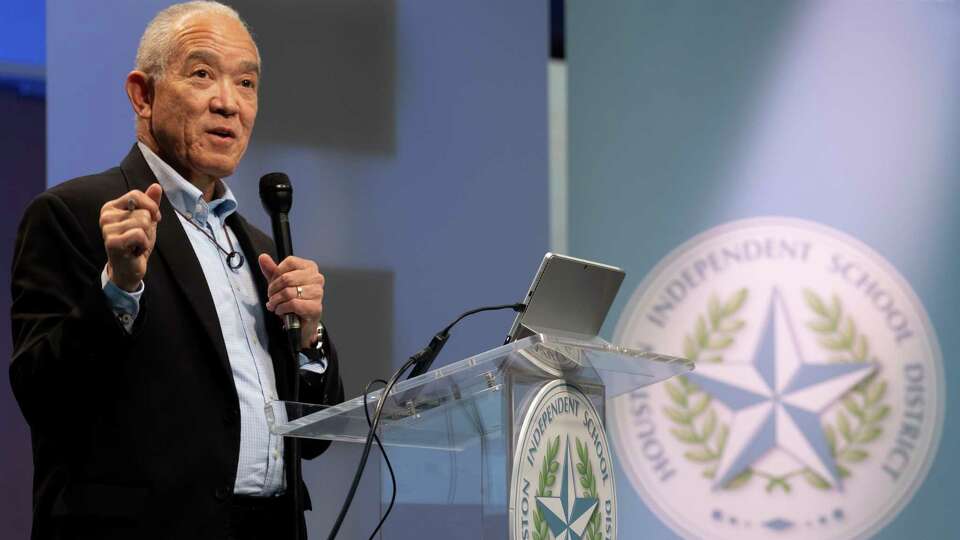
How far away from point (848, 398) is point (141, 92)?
7.57 ft

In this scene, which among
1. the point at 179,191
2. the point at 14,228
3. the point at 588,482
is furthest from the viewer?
the point at 14,228

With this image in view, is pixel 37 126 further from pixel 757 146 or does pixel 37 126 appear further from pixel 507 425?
pixel 507 425

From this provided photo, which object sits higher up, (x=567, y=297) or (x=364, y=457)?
(x=567, y=297)

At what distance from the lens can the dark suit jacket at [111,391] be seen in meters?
1.79

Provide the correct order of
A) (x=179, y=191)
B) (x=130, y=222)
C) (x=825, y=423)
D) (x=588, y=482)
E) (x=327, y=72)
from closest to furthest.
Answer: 1. (x=130, y=222)
2. (x=588, y=482)
3. (x=179, y=191)
4. (x=327, y=72)
5. (x=825, y=423)

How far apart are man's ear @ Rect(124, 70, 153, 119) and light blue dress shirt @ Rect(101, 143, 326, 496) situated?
2.9 inches

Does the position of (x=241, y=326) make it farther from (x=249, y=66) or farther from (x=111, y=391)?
(x=249, y=66)

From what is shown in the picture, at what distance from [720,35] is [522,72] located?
2.15 feet

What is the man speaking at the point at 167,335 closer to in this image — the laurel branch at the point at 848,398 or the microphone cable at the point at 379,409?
the microphone cable at the point at 379,409

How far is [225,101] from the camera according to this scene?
220 centimetres

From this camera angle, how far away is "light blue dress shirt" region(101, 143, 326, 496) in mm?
1981

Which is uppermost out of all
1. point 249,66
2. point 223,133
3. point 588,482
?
point 249,66

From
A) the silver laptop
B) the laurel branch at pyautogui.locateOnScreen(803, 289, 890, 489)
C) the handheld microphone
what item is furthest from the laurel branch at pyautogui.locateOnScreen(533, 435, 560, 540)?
the laurel branch at pyautogui.locateOnScreen(803, 289, 890, 489)

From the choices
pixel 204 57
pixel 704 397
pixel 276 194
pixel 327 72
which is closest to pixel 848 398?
pixel 704 397
